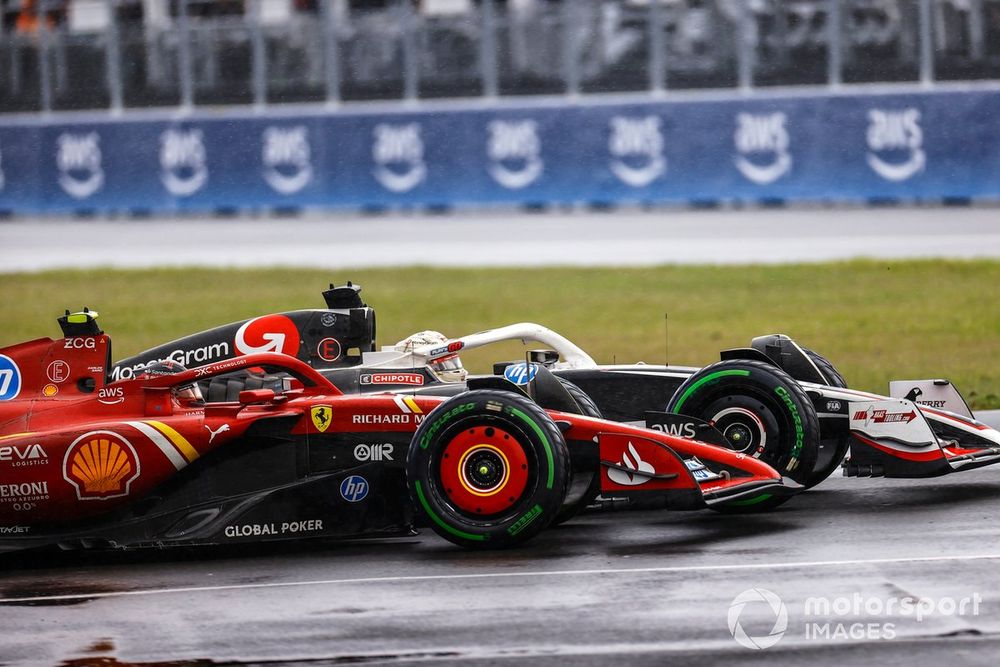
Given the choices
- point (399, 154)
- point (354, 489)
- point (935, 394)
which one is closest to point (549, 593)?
point (354, 489)

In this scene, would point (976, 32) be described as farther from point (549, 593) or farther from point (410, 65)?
point (549, 593)

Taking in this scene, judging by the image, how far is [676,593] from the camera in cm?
716

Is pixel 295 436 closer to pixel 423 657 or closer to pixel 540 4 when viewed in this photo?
pixel 423 657

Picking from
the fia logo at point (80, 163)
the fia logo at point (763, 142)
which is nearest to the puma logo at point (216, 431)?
the fia logo at point (763, 142)

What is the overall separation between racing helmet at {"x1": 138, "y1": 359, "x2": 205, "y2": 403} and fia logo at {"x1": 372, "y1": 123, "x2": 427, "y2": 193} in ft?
53.5

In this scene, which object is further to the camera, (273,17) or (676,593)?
(273,17)

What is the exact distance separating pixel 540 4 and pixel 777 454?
1795 centimetres

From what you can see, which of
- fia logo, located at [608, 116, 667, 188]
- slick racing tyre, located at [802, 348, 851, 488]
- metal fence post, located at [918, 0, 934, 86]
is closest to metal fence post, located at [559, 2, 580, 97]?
fia logo, located at [608, 116, 667, 188]

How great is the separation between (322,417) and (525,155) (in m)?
16.8

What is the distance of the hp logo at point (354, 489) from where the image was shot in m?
8.23

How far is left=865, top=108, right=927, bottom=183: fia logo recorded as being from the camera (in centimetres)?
2283

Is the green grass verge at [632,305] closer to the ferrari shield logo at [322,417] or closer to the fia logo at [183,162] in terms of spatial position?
the fia logo at [183,162]

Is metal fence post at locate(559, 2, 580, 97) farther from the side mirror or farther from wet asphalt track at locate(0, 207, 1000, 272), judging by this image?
the side mirror

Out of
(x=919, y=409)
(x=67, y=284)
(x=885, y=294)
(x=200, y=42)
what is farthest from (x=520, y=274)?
(x=919, y=409)
